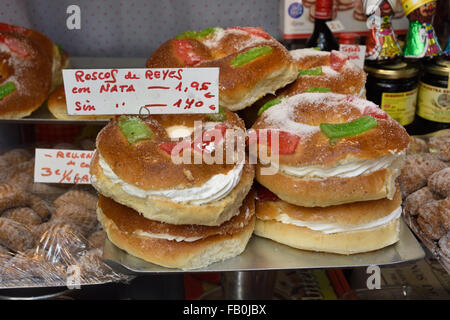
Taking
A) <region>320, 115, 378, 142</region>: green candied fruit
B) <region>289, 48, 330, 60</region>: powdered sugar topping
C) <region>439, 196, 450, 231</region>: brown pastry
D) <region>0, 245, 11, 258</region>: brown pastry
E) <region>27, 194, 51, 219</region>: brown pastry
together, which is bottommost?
<region>0, 245, 11, 258</region>: brown pastry

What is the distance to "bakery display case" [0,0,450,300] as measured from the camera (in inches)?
53.9

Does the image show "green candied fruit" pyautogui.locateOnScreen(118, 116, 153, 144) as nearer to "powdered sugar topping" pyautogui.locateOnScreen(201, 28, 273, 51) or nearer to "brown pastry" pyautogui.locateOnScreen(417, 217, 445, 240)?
"powdered sugar topping" pyautogui.locateOnScreen(201, 28, 273, 51)

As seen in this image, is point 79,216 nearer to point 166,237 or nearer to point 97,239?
point 97,239

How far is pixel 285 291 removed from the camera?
7.48ft

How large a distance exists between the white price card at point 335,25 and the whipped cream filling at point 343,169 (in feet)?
3.98

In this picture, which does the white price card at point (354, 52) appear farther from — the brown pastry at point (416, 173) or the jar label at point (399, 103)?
the brown pastry at point (416, 173)

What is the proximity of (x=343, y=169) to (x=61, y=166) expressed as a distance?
1.09 metres

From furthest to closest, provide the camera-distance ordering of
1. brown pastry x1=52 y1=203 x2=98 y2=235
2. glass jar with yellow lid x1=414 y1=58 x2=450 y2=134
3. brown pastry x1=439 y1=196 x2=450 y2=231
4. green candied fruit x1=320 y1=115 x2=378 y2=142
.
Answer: glass jar with yellow lid x1=414 y1=58 x2=450 y2=134
brown pastry x1=52 y1=203 x2=98 y2=235
brown pastry x1=439 y1=196 x2=450 y2=231
green candied fruit x1=320 y1=115 x2=378 y2=142

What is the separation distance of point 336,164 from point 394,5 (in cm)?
130

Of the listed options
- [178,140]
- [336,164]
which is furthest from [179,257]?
[336,164]

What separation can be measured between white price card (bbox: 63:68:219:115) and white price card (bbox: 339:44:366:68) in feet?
3.30

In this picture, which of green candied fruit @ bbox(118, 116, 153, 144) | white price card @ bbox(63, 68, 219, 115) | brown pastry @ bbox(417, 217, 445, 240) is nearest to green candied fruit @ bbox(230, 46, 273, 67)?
white price card @ bbox(63, 68, 219, 115)

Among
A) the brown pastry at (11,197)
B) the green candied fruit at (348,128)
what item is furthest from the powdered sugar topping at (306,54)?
the brown pastry at (11,197)

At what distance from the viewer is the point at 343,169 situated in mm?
1375
